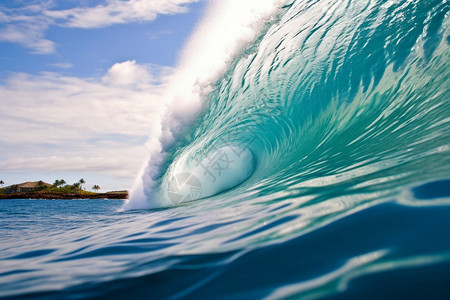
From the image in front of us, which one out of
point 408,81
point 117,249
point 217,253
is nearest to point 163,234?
point 117,249

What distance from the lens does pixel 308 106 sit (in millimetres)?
7281

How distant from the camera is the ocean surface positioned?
51.3 inches

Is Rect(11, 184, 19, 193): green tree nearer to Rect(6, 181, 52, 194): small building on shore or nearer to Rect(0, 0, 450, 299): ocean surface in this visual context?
Rect(6, 181, 52, 194): small building on shore

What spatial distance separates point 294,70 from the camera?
25.3 ft

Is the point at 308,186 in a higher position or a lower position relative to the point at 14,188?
lower

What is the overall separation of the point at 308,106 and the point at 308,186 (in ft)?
13.8

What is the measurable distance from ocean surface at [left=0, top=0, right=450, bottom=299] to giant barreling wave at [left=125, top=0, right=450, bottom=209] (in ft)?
0.10

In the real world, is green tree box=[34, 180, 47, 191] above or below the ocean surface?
above

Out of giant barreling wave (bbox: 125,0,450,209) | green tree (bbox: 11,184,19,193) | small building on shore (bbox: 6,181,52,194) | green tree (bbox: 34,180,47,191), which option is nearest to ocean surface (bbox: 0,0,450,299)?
giant barreling wave (bbox: 125,0,450,209)

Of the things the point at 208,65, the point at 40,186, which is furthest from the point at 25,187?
the point at 208,65

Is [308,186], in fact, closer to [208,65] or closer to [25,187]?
[208,65]

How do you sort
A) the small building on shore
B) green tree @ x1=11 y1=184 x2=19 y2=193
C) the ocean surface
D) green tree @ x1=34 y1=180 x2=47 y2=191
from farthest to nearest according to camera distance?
green tree @ x1=11 y1=184 x2=19 y2=193, the small building on shore, green tree @ x1=34 y1=180 x2=47 y2=191, the ocean surface

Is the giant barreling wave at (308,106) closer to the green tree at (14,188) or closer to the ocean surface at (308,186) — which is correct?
the ocean surface at (308,186)

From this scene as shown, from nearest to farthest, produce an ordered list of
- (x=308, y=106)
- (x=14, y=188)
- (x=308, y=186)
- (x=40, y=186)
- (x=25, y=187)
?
(x=308, y=186), (x=308, y=106), (x=40, y=186), (x=14, y=188), (x=25, y=187)
